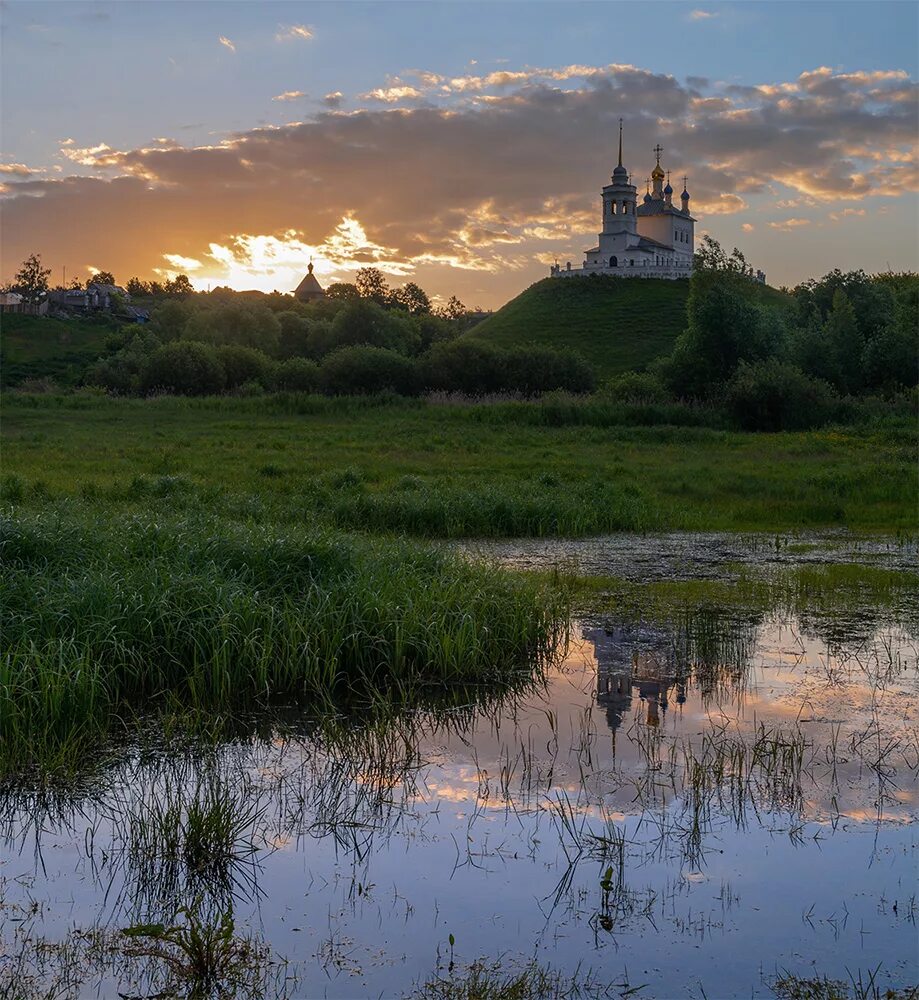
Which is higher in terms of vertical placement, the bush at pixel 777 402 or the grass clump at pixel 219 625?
the bush at pixel 777 402

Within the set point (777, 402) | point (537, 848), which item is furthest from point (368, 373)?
point (537, 848)

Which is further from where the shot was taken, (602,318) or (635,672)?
(602,318)

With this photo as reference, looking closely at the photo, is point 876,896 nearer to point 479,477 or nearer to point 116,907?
point 116,907

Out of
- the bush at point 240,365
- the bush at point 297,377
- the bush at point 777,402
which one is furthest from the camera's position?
the bush at point 240,365

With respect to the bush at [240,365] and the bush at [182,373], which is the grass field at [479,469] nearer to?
the bush at [182,373]

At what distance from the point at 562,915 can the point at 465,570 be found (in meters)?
6.87

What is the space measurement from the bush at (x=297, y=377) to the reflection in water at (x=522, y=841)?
1654 inches

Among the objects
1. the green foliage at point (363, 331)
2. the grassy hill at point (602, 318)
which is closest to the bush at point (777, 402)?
the green foliage at point (363, 331)

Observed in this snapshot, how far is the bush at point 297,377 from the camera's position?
5003cm

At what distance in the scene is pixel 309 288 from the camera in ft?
378

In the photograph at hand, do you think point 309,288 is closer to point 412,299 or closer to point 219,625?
point 412,299

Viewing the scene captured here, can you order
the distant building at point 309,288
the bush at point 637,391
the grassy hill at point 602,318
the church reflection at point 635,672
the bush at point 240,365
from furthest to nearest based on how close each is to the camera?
the distant building at point 309,288 → the grassy hill at point 602,318 → the bush at point 240,365 → the bush at point 637,391 → the church reflection at point 635,672

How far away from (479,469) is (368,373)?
25.7m

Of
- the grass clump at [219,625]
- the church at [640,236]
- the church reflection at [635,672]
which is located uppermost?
the church at [640,236]
